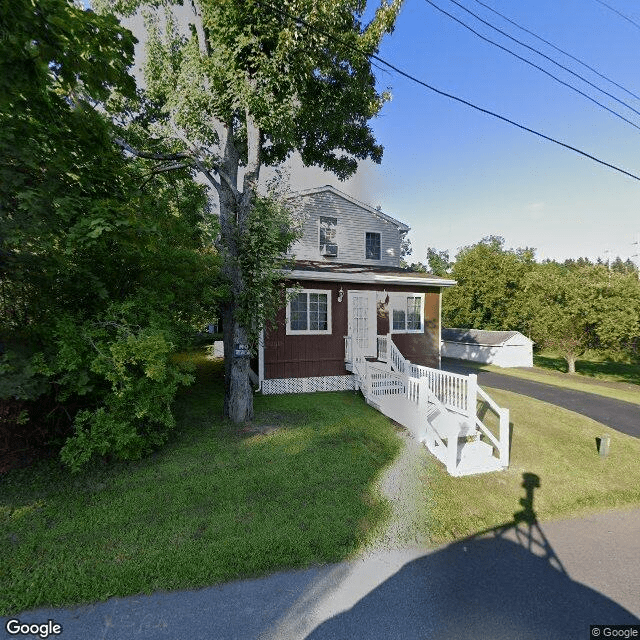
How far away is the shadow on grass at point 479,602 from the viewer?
287 centimetres

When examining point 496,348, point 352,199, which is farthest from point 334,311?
point 496,348

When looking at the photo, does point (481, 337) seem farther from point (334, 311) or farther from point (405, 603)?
point (405, 603)

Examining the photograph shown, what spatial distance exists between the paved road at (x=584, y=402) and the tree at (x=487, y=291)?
1507cm

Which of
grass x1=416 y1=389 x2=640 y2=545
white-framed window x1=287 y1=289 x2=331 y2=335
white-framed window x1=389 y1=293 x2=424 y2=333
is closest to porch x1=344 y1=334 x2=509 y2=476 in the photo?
grass x1=416 y1=389 x2=640 y2=545

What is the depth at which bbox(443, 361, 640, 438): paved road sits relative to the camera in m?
9.04

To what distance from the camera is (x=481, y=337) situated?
22938 mm

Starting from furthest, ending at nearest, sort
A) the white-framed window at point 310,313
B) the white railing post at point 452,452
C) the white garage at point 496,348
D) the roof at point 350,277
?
the white garage at point 496,348, the white-framed window at point 310,313, the roof at point 350,277, the white railing post at point 452,452

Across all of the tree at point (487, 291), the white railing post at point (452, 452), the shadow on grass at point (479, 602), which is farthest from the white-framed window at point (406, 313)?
the tree at point (487, 291)

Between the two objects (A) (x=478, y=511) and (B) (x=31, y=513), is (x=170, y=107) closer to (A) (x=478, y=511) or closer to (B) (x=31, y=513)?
(B) (x=31, y=513)

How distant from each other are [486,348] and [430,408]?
54.2 ft

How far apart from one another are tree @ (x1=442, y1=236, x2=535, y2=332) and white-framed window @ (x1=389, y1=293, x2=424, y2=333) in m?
20.0

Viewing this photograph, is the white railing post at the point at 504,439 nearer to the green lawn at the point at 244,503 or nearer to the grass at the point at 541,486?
the grass at the point at 541,486

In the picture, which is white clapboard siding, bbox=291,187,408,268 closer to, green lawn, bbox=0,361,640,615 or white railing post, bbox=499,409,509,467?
green lawn, bbox=0,361,640,615

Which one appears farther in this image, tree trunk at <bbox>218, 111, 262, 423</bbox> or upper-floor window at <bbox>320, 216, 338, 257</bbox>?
upper-floor window at <bbox>320, 216, 338, 257</bbox>
